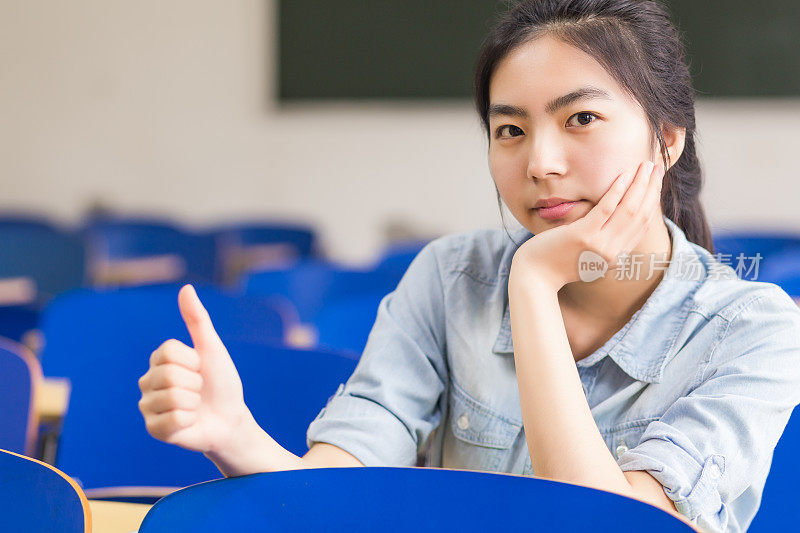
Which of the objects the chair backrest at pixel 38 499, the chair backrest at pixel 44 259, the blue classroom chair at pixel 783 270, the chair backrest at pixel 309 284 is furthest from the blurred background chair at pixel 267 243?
the chair backrest at pixel 38 499

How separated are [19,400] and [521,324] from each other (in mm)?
765

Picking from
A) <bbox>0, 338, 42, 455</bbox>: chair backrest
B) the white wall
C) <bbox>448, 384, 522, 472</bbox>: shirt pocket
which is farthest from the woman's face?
the white wall

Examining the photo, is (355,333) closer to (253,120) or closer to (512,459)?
(512,459)

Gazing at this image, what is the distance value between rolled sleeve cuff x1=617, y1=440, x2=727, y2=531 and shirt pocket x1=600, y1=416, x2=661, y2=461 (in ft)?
0.30

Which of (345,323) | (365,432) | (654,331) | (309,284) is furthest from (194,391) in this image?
(309,284)

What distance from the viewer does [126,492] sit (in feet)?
4.77

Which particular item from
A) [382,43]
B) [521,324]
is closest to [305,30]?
[382,43]

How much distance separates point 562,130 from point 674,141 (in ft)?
0.66

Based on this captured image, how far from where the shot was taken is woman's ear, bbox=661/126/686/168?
125 cm

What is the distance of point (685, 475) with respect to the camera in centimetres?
104

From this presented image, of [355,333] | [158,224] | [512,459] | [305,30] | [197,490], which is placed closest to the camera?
[197,490]

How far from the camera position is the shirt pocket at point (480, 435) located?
4.09 ft

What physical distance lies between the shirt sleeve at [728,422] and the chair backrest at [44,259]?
9.89 feet

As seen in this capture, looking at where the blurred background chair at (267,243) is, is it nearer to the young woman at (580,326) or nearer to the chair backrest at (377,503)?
the young woman at (580,326)
